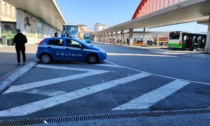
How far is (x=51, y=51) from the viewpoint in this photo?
41.2 feet

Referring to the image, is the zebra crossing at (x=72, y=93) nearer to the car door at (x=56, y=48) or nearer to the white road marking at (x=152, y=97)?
the white road marking at (x=152, y=97)

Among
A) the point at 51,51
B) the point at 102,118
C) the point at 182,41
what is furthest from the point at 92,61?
the point at 182,41

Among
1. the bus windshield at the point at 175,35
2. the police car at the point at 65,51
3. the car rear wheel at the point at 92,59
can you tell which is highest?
the bus windshield at the point at 175,35

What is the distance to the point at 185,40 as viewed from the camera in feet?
121

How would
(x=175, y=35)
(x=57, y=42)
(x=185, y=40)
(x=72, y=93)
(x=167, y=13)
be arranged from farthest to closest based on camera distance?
(x=175, y=35) < (x=185, y=40) < (x=167, y=13) < (x=57, y=42) < (x=72, y=93)

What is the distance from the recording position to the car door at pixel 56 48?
12586mm

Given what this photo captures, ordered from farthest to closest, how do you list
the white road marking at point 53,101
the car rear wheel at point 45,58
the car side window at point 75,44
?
the car side window at point 75,44 < the car rear wheel at point 45,58 < the white road marking at point 53,101

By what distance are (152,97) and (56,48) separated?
7916 millimetres

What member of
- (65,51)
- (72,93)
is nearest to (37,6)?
(65,51)

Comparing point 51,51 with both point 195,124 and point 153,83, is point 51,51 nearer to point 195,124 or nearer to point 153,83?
point 153,83

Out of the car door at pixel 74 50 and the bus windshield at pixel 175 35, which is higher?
the bus windshield at pixel 175 35

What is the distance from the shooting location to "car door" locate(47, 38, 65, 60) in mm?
12586

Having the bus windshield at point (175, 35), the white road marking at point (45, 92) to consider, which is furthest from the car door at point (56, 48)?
the bus windshield at point (175, 35)

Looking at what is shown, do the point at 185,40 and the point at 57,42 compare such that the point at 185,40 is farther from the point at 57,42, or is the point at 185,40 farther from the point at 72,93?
the point at 72,93
